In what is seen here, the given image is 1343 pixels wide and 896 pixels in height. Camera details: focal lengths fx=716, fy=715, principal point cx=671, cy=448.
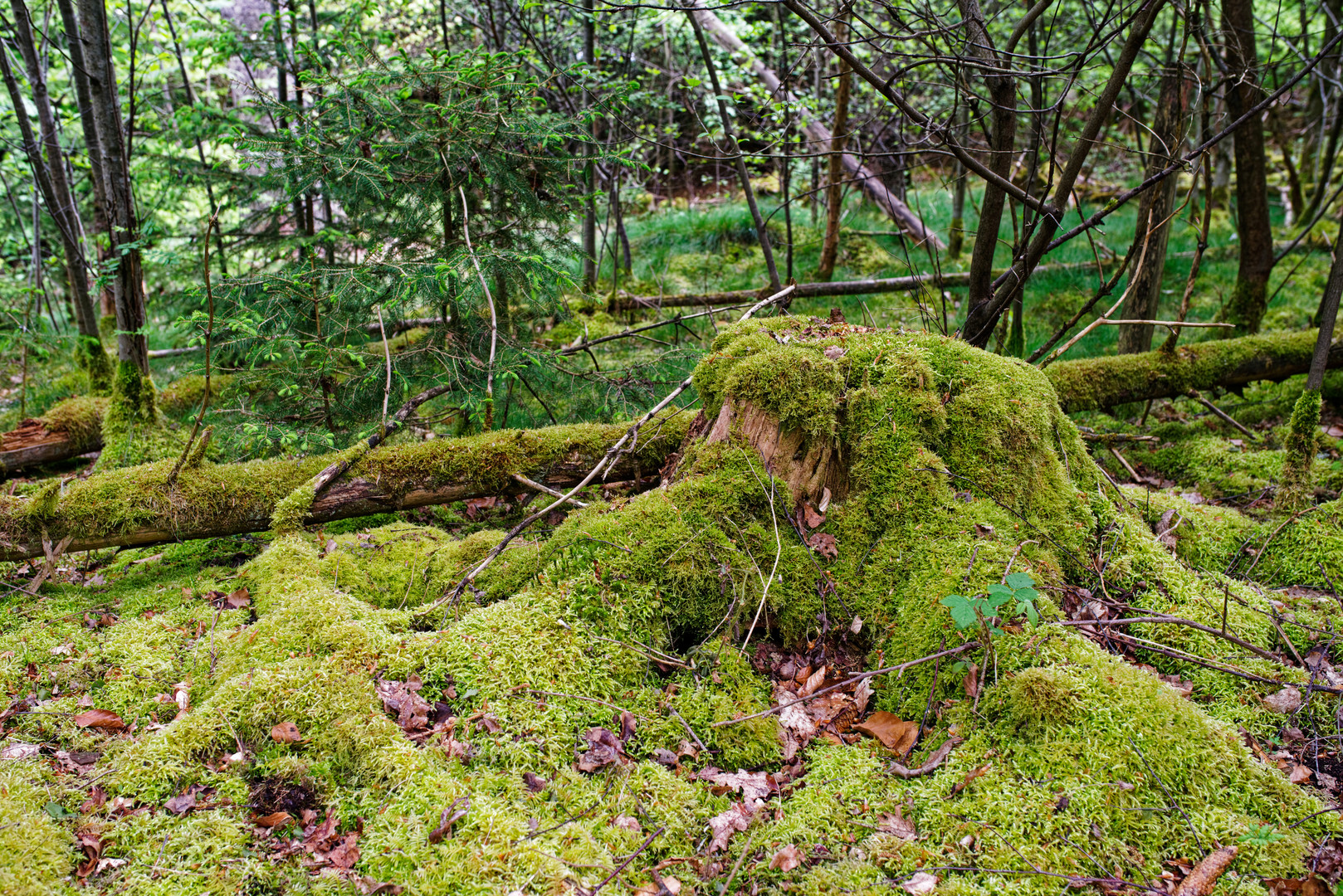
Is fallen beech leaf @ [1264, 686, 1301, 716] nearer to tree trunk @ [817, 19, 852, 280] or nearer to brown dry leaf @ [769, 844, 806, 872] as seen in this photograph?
brown dry leaf @ [769, 844, 806, 872]

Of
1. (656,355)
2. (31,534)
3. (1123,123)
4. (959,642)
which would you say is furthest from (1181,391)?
(1123,123)

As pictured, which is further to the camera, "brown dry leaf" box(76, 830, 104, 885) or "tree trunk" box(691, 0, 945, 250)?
"tree trunk" box(691, 0, 945, 250)

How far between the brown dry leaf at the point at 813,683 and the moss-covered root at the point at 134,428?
527 centimetres

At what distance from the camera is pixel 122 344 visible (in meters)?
5.83

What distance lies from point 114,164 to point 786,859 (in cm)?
685

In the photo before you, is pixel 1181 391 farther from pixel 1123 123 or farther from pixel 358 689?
pixel 1123 123

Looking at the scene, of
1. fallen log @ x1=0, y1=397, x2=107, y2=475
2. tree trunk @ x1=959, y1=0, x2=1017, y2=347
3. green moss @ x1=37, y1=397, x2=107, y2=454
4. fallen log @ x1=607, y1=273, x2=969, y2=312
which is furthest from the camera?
fallen log @ x1=607, y1=273, x2=969, y2=312

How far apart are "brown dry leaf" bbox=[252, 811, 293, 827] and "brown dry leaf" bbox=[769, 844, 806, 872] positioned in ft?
4.86

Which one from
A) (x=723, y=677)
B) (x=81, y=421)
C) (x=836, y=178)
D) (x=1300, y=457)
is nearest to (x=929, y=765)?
(x=723, y=677)

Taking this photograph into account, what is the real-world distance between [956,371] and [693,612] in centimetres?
172

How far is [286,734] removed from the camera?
2.43 metres

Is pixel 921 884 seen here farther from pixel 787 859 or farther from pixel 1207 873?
pixel 1207 873

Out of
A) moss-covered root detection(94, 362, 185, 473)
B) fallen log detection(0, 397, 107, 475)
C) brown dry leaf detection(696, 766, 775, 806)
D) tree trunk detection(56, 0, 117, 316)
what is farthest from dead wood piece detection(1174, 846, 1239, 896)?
fallen log detection(0, 397, 107, 475)

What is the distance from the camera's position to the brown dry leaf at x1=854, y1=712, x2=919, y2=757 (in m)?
2.51
